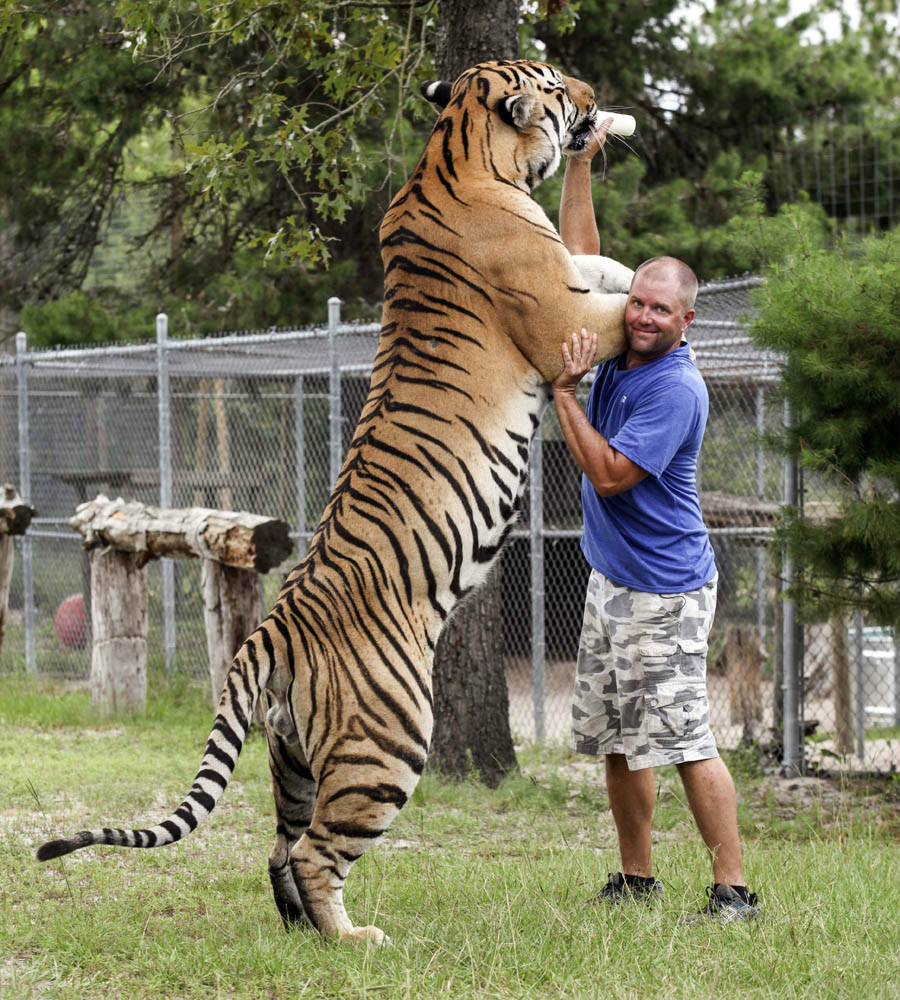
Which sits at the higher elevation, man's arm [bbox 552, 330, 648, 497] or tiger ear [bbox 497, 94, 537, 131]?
tiger ear [bbox 497, 94, 537, 131]

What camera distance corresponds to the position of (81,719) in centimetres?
803

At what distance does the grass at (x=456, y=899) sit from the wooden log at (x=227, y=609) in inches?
24.7

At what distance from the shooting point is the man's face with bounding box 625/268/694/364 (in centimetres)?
369

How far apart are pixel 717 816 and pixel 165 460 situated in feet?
20.3

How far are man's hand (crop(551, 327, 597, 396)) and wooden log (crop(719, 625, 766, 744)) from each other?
562 centimetres

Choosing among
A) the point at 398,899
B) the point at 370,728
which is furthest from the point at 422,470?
the point at 398,899

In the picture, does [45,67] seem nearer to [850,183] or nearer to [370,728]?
[850,183]

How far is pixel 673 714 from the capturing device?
12.4 feet

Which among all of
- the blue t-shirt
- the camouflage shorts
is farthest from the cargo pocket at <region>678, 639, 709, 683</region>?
the blue t-shirt

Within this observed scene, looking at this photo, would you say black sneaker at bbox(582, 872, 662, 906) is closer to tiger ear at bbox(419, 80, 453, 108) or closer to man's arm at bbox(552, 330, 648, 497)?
man's arm at bbox(552, 330, 648, 497)

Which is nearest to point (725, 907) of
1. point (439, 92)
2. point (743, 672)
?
point (439, 92)

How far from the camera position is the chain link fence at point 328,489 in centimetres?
778

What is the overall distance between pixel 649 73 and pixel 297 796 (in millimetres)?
10169

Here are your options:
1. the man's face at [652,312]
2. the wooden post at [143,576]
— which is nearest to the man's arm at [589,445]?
the man's face at [652,312]
